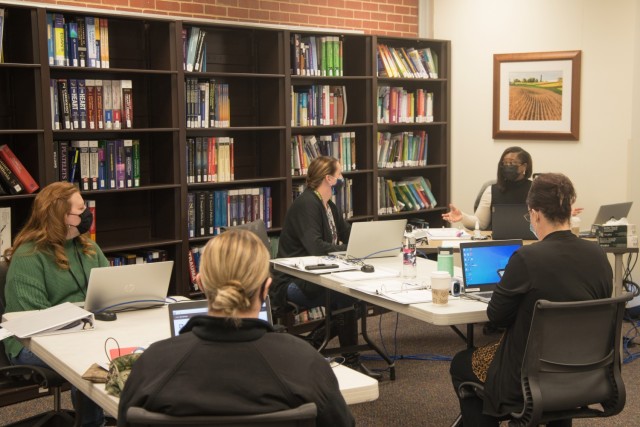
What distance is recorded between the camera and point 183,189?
550 centimetres

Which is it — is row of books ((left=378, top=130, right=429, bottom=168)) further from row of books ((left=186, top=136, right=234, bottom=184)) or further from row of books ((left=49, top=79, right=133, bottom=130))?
row of books ((left=49, top=79, right=133, bottom=130))

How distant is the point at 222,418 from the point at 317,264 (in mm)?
2668

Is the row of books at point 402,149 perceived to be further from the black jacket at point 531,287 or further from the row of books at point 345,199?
the black jacket at point 531,287

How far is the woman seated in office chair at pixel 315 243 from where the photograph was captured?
493cm

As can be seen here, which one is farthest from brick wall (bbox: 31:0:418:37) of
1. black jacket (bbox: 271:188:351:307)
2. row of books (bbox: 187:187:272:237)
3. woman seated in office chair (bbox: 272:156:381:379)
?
black jacket (bbox: 271:188:351:307)

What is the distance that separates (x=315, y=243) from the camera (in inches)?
194

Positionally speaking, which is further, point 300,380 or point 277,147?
point 277,147

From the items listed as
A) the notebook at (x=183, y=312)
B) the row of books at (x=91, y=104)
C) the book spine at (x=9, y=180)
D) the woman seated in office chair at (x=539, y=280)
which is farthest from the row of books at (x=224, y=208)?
the woman seated in office chair at (x=539, y=280)

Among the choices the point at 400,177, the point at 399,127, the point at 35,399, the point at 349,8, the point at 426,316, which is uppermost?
the point at 349,8

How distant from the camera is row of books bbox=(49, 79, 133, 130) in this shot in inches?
195

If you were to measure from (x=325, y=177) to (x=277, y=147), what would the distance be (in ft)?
3.68

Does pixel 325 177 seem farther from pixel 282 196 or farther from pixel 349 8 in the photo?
pixel 349 8

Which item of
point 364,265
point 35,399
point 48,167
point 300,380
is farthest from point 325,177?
point 300,380

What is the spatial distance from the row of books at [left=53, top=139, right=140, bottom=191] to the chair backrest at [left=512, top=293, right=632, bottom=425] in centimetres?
313
